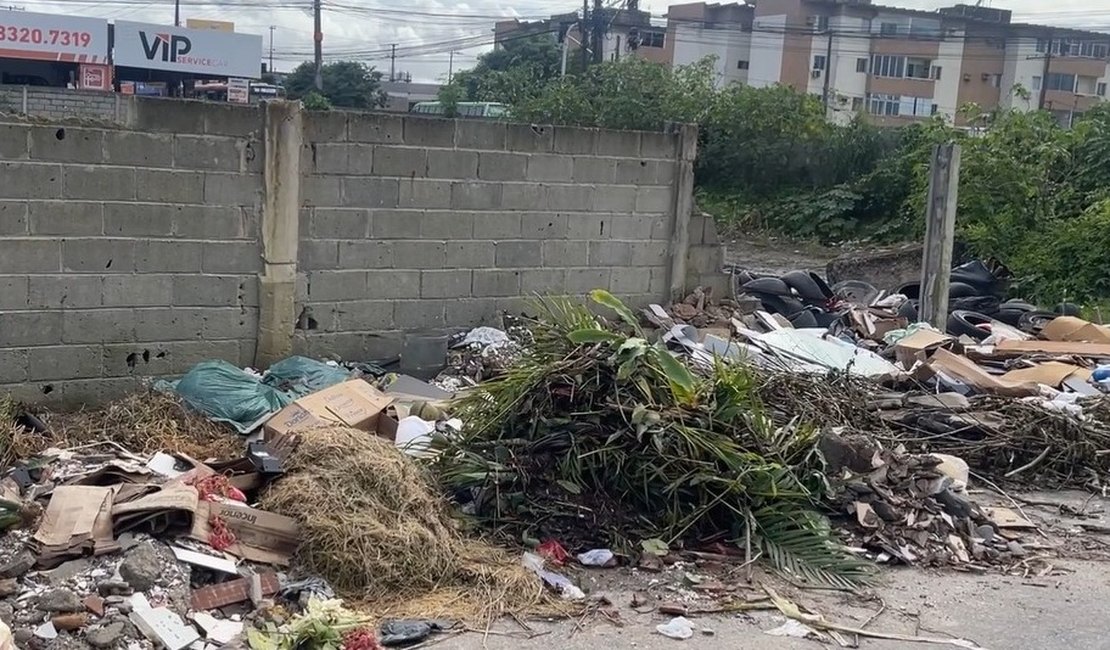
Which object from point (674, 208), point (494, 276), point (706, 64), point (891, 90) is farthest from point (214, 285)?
point (891, 90)

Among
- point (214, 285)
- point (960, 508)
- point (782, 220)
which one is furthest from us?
point (782, 220)

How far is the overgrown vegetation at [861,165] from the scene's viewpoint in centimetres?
1386

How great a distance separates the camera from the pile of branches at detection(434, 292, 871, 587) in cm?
524

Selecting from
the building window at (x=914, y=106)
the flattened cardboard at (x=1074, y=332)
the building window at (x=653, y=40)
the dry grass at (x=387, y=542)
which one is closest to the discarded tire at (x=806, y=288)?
the flattened cardboard at (x=1074, y=332)

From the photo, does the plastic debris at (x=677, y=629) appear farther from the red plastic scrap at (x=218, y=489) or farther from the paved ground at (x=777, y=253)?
the paved ground at (x=777, y=253)

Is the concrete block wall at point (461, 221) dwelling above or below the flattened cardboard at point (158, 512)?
above

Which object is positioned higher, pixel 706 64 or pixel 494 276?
pixel 706 64

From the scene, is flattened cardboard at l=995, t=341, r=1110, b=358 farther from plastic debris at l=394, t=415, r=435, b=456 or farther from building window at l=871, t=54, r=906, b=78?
building window at l=871, t=54, r=906, b=78

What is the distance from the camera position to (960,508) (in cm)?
568

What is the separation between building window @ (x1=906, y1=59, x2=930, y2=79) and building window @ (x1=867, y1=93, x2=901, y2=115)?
1500 mm

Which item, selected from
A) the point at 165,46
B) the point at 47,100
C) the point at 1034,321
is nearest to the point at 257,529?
the point at 1034,321

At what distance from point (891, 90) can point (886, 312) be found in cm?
5662

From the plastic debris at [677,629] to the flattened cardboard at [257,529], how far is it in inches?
64.0

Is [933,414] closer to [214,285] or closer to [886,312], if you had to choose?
[886,312]
